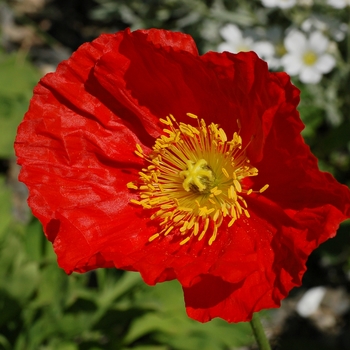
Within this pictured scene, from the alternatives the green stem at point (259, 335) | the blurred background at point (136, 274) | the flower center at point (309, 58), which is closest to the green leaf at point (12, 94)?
the blurred background at point (136, 274)

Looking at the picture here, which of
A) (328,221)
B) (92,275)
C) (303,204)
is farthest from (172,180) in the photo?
(92,275)

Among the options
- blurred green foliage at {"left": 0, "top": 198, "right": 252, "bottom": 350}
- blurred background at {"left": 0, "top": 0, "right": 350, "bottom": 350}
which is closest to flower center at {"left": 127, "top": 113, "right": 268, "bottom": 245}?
blurred background at {"left": 0, "top": 0, "right": 350, "bottom": 350}

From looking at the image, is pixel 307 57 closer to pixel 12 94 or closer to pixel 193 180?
pixel 193 180

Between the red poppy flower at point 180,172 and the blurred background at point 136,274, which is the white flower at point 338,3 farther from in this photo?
the red poppy flower at point 180,172

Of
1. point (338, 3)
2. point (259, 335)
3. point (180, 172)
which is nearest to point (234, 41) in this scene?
point (338, 3)

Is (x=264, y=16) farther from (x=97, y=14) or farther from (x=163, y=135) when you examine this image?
(x=163, y=135)

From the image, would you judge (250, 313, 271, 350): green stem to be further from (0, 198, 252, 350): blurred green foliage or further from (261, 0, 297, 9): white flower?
(261, 0, 297, 9): white flower
